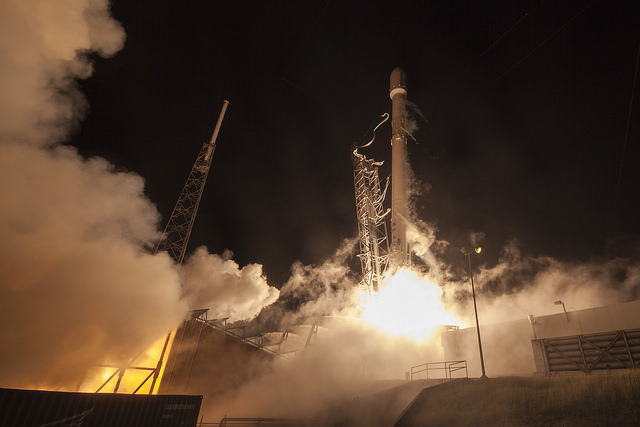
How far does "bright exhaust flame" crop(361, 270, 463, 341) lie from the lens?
29.5m

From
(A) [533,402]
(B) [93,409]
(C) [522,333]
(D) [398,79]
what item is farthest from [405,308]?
(B) [93,409]

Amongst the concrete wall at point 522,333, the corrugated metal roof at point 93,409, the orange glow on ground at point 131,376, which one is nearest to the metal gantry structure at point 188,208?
the orange glow on ground at point 131,376

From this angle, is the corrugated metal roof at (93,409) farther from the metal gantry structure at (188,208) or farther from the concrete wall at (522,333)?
the concrete wall at (522,333)

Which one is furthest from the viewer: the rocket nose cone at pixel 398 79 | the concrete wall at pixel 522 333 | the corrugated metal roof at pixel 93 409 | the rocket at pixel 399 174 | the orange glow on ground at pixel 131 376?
the rocket nose cone at pixel 398 79

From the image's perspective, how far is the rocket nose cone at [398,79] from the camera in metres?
37.6

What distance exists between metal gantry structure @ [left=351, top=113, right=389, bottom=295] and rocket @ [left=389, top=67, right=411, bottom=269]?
5.40ft

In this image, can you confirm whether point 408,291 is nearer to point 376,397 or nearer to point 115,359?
point 376,397

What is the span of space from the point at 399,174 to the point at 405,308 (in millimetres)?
13017

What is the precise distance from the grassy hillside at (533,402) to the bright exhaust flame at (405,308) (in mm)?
14551

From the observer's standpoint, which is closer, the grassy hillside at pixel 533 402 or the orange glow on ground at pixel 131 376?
the grassy hillside at pixel 533 402

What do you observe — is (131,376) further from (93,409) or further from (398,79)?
(398,79)

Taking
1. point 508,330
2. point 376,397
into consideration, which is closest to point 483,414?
point 376,397

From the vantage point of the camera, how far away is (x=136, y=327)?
51.8 ft

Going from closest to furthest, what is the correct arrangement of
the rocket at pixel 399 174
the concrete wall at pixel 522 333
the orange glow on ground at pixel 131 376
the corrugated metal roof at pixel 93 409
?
1. the corrugated metal roof at pixel 93 409
2. the orange glow on ground at pixel 131 376
3. the concrete wall at pixel 522 333
4. the rocket at pixel 399 174
